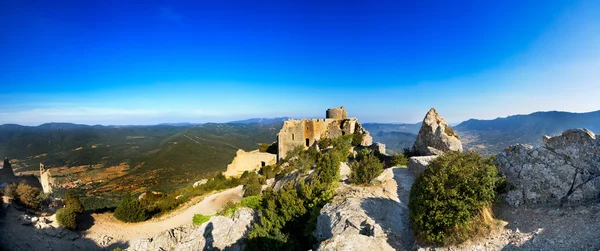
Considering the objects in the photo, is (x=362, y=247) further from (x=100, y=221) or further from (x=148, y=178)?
(x=148, y=178)

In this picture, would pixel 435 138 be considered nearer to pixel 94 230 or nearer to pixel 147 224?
pixel 147 224

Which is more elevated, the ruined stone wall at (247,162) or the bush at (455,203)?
the bush at (455,203)

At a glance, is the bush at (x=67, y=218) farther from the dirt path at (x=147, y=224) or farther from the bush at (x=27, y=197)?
the bush at (x=27, y=197)

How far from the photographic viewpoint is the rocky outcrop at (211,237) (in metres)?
13.8

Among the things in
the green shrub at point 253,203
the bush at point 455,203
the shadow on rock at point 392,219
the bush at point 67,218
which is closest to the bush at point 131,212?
the bush at point 67,218

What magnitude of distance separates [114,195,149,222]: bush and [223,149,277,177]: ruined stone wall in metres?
8.58

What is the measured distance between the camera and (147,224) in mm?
19797

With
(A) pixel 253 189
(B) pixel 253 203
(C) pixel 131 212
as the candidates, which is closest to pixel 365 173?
(B) pixel 253 203

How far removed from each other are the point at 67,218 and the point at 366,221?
20.6m

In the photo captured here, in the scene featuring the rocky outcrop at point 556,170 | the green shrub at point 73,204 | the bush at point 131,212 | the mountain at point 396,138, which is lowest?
the mountain at point 396,138

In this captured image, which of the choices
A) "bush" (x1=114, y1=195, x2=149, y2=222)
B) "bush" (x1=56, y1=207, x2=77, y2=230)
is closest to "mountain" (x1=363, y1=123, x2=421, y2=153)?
"bush" (x1=114, y1=195, x2=149, y2=222)

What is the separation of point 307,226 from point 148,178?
57.6 meters

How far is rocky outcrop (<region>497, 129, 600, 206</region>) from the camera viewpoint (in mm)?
6559

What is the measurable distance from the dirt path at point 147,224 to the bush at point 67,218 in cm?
99
